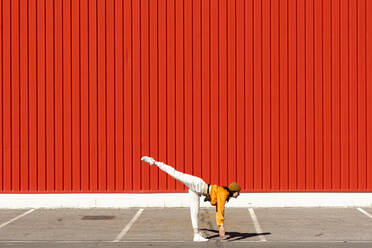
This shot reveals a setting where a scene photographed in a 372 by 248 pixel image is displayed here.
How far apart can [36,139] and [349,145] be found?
26.5ft

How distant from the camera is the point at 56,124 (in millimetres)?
18781

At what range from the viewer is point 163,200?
1841cm

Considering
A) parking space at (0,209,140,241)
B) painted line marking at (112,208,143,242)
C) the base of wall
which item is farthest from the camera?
the base of wall

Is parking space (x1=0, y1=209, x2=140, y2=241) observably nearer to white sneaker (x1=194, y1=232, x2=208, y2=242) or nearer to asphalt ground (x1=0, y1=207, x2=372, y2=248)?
asphalt ground (x1=0, y1=207, x2=372, y2=248)

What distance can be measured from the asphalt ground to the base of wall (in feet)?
1.19

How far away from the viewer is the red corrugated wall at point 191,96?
18609mm

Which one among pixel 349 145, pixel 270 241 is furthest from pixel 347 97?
pixel 270 241

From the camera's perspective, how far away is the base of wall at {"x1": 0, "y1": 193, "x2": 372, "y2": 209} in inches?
722

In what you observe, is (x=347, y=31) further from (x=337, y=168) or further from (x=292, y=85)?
(x=337, y=168)

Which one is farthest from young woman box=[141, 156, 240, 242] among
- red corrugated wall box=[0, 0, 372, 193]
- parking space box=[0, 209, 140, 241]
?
red corrugated wall box=[0, 0, 372, 193]

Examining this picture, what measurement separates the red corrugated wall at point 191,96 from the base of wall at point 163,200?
24 centimetres

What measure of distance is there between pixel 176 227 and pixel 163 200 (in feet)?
12.1

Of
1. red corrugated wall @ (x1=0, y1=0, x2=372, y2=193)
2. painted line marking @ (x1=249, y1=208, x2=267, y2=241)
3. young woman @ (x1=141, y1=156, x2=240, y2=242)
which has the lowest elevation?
painted line marking @ (x1=249, y1=208, x2=267, y2=241)

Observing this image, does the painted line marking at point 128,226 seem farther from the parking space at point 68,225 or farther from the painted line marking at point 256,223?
the painted line marking at point 256,223
